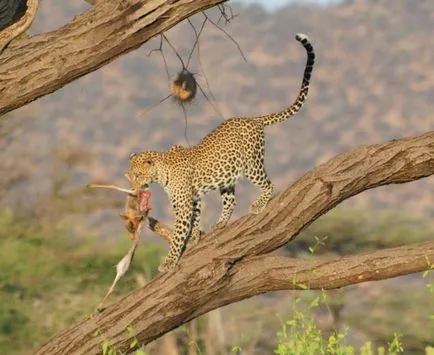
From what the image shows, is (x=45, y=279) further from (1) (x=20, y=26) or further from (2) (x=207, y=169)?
(1) (x=20, y=26)

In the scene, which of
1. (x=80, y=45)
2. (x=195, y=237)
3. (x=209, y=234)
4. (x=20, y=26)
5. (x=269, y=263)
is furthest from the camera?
(x=195, y=237)

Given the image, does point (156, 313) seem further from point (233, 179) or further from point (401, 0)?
point (401, 0)

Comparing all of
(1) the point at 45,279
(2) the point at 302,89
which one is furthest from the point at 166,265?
(1) the point at 45,279

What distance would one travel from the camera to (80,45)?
268 inches

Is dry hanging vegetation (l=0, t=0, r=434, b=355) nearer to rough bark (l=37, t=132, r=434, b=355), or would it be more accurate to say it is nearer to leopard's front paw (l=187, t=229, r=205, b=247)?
rough bark (l=37, t=132, r=434, b=355)

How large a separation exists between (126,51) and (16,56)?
48cm

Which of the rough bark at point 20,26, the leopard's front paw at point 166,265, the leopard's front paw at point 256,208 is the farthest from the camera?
the leopard's front paw at point 166,265

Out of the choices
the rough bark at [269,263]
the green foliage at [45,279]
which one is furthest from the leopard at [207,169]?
the green foliage at [45,279]

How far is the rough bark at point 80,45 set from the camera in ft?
22.1

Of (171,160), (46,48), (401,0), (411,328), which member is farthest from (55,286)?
(401,0)

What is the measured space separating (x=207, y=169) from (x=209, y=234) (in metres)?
0.72

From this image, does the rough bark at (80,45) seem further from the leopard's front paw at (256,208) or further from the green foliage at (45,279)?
the green foliage at (45,279)

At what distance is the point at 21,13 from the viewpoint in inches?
293

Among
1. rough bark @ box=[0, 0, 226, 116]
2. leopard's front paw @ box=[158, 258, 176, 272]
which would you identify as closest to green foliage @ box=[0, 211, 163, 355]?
leopard's front paw @ box=[158, 258, 176, 272]
